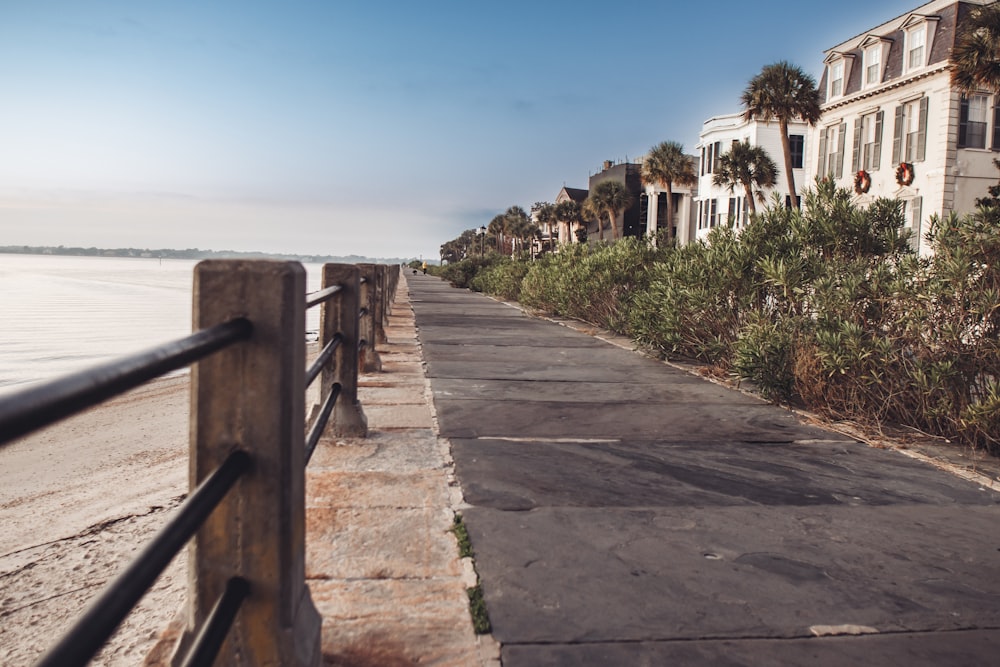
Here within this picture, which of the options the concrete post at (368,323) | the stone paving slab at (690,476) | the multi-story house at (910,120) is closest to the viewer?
the stone paving slab at (690,476)

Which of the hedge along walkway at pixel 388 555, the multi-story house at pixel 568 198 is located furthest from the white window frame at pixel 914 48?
the multi-story house at pixel 568 198

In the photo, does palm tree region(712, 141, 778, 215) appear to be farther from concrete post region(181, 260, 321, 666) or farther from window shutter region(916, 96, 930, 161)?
concrete post region(181, 260, 321, 666)

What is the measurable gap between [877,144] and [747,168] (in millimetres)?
7856

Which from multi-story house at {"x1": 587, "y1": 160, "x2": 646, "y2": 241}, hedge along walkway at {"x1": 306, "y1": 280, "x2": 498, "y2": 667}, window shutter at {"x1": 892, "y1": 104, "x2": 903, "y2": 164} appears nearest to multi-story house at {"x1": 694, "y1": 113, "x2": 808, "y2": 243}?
window shutter at {"x1": 892, "y1": 104, "x2": 903, "y2": 164}

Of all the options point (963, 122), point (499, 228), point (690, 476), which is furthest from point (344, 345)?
point (499, 228)

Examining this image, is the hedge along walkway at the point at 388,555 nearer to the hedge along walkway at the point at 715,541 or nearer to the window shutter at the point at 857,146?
the hedge along walkway at the point at 715,541

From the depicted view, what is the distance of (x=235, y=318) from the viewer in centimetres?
159

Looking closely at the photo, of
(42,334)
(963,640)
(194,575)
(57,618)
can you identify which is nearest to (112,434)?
(57,618)

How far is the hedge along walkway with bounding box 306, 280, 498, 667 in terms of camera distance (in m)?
2.13

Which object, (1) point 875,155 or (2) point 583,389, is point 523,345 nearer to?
(2) point 583,389

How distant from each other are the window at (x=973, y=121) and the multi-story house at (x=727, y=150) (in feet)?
35.7

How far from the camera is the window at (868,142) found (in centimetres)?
2822

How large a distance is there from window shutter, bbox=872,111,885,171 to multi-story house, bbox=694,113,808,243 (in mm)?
7051

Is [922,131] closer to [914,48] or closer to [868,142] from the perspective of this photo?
[868,142]
